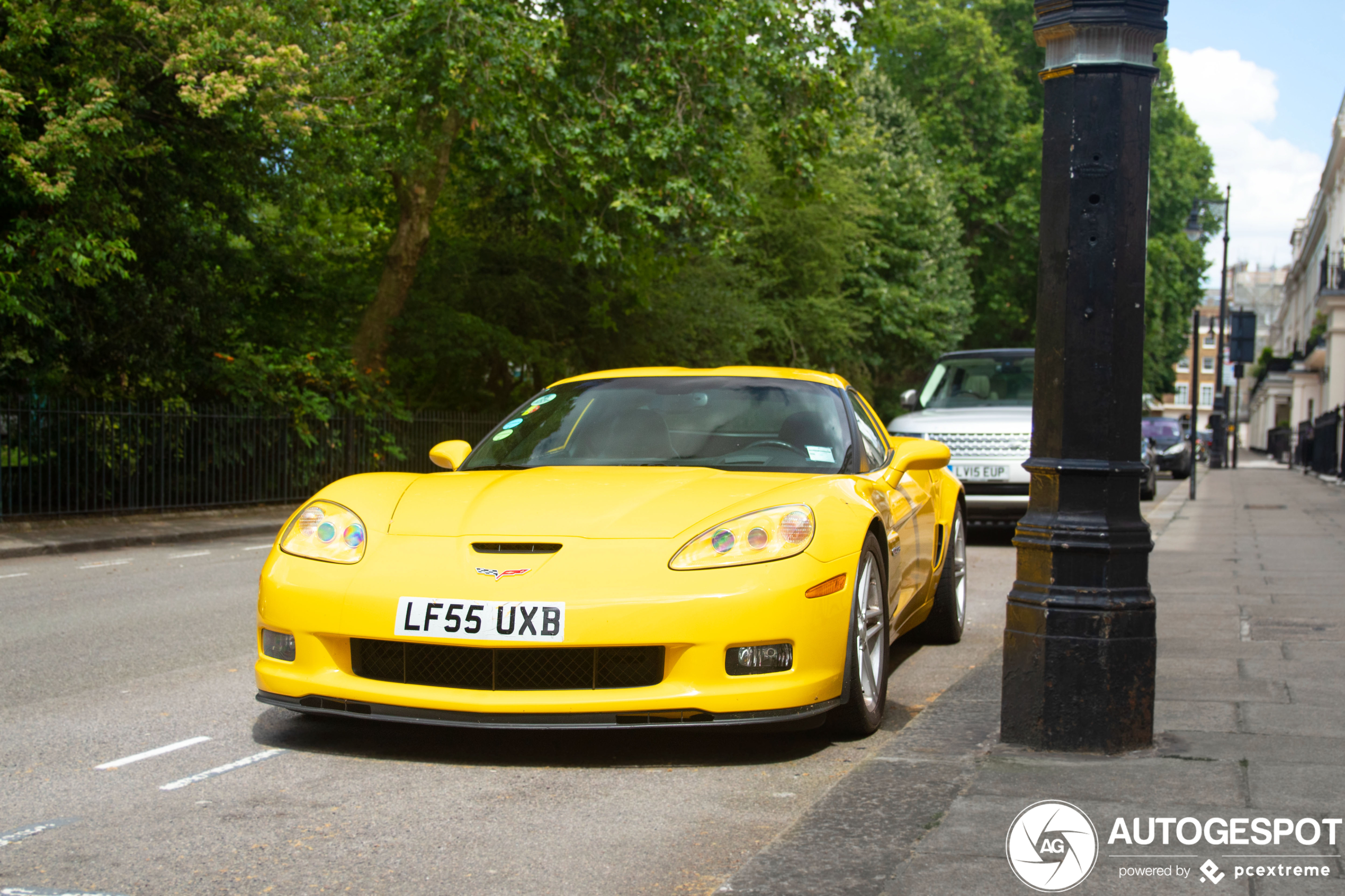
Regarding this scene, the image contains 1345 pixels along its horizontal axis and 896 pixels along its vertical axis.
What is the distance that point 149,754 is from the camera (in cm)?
448

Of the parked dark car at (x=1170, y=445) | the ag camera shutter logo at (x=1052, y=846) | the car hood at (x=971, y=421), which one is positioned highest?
the car hood at (x=971, y=421)

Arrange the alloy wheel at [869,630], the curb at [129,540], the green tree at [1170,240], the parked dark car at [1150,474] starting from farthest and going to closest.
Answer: the green tree at [1170,240]
the parked dark car at [1150,474]
the curb at [129,540]
the alloy wheel at [869,630]

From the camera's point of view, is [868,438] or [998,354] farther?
[998,354]

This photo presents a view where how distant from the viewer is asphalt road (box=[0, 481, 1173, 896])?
3.22 meters

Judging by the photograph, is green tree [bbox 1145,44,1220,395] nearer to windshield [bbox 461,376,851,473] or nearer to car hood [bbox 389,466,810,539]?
windshield [bbox 461,376,851,473]

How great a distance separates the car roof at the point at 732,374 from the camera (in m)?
6.02

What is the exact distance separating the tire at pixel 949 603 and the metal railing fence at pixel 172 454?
1129 centimetres

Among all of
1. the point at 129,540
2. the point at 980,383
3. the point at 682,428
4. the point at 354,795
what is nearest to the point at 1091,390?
the point at 682,428

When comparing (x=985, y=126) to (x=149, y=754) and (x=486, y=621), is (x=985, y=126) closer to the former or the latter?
(x=486, y=621)

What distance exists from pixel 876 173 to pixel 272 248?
24.1 meters

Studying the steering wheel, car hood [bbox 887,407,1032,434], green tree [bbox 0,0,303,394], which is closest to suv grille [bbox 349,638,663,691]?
the steering wheel

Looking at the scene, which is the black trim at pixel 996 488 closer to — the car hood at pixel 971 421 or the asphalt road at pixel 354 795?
the car hood at pixel 971 421

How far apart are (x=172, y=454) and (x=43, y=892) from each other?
49.1 ft

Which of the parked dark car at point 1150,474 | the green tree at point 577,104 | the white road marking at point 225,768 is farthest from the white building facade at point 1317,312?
the white road marking at point 225,768
